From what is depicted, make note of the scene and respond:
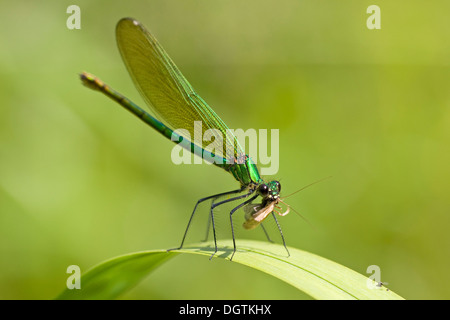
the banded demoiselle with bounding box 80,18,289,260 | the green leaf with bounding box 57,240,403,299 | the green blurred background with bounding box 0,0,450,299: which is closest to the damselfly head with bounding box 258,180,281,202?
the banded demoiselle with bounding box 80,18,289,260

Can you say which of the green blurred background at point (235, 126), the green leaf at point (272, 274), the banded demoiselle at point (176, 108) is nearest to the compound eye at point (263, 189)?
the banded demoiselle at point (176, 108)

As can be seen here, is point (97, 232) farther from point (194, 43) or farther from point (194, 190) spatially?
point (194, 43)

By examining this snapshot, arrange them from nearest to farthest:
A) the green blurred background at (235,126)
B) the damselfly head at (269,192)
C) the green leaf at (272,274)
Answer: the green leaf at (272,274) < the damselfly head at (269,192) < the green blurred background at (235,126)

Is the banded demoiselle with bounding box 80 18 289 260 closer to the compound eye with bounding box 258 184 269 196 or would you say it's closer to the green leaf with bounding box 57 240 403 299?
the compound eye with bounding box 258 184 269 196

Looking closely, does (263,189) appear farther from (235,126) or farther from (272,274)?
(235,126)

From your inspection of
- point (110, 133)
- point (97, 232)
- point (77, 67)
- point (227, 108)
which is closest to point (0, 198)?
point (97, 232)

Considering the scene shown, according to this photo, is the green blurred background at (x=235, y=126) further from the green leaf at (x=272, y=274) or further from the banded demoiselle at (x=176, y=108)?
the green leaf at (x=272, y=274)

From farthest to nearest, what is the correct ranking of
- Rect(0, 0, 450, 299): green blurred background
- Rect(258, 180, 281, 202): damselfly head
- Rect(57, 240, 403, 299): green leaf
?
Rect(0, 0, 450, 299): green blurred background < Rect(258, 180, 281, 202): damselfly head < Rect(57, 240, 403, 299): green leaf
